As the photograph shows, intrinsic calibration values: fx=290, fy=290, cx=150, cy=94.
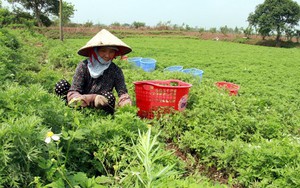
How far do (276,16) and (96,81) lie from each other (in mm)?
45727

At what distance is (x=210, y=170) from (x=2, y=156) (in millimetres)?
2138

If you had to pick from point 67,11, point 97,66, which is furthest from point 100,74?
point 67,11

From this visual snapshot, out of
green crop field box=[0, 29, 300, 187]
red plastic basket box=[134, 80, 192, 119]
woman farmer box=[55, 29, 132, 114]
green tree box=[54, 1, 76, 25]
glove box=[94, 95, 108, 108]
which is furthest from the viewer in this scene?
green tree box=[54, 1, 76, 25]

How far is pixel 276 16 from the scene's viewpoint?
4338 cm

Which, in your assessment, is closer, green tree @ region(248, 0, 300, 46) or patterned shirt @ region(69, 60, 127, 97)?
patterned shirt @ region(69, 60, 127, 97)

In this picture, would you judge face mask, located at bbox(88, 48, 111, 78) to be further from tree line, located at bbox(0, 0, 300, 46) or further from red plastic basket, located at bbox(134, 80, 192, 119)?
tree line, located at bbox(0, 0, 300, 46)

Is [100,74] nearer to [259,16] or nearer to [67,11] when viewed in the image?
[67,11]

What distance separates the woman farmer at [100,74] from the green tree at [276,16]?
41851 millimetres

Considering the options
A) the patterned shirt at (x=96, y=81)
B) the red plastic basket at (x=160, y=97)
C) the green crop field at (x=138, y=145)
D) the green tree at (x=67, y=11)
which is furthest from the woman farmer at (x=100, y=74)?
the green tree at (x=67, y=11)

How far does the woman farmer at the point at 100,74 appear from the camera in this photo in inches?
139

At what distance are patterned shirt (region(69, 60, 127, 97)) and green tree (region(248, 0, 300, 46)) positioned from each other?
41.8 meters

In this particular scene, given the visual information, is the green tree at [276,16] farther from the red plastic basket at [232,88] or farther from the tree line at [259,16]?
the red plastic basket at [232,88]

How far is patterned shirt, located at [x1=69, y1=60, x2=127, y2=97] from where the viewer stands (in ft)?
11.7

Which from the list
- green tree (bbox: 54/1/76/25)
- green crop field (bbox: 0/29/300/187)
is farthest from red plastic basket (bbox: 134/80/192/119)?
green tree (bbox: 54/1/76/25)
